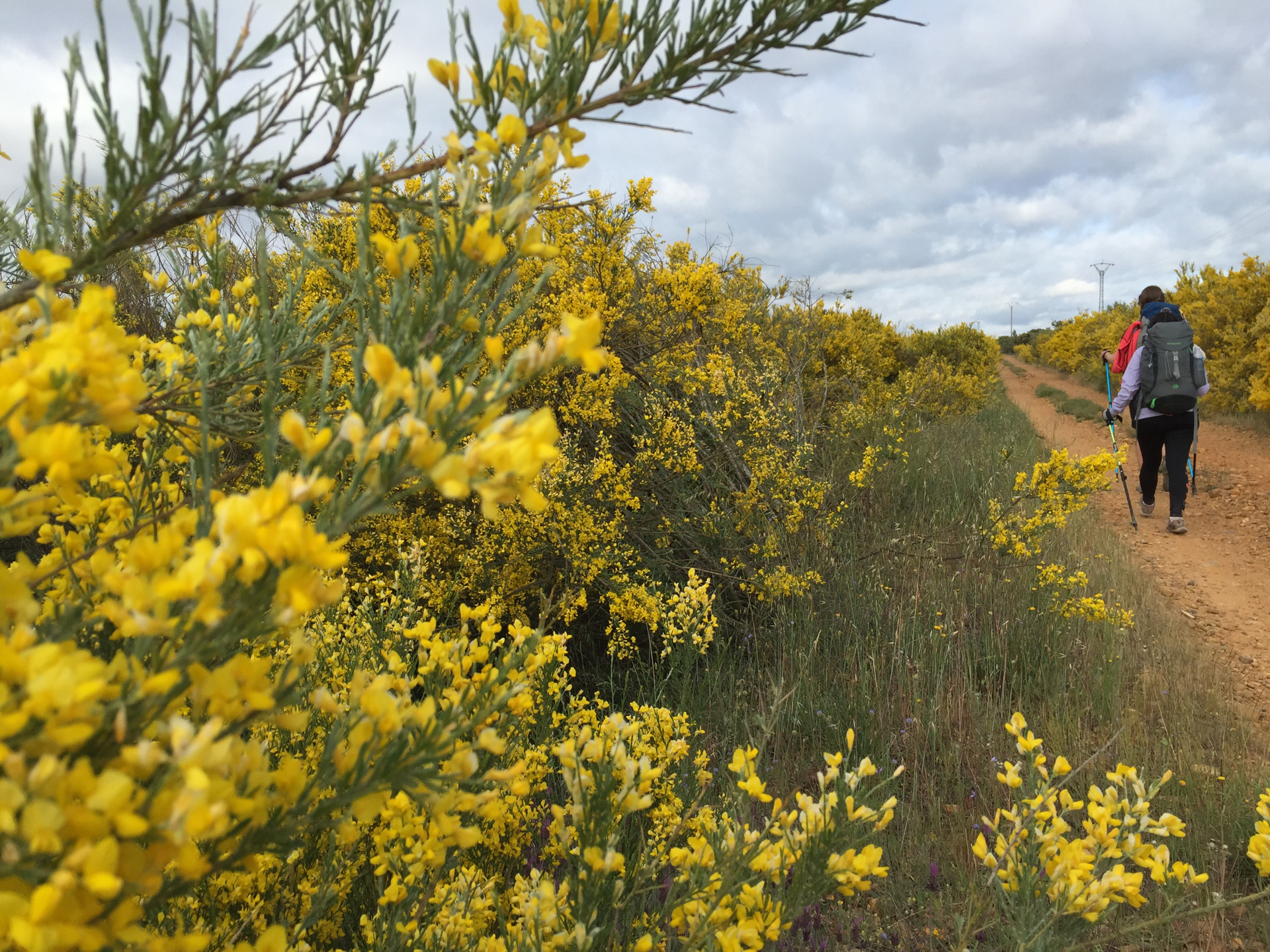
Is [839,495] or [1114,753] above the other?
[839,495]

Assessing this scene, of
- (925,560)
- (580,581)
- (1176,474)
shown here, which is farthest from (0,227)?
(1176,474)

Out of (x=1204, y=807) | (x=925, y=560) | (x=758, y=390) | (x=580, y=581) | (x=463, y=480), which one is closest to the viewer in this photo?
(x=463, y=480)

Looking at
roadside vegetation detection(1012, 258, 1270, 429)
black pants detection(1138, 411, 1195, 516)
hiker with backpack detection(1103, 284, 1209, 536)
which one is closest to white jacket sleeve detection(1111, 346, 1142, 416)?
hiker with backpack detection(1103, 284, 1209, 536)

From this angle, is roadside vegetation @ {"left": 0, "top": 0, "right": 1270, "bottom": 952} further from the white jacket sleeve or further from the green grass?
the white jacket sleeve

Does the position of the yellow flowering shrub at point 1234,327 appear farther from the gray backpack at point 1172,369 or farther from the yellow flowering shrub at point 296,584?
the yellow flowering shrub at point 296,584

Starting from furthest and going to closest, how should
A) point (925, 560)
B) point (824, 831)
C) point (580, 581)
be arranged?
point (925, 560) < point (580, 581) < point (824, 831)

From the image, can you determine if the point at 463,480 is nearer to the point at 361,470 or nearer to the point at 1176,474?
the point at 361,470

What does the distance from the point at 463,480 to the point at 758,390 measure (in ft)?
14.8

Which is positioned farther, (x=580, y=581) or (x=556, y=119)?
(x=580, y=581)

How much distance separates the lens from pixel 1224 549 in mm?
7016

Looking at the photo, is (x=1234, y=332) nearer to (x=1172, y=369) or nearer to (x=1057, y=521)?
(x=1172, y=369)

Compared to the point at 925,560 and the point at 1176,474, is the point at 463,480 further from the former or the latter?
the point at 1176,474

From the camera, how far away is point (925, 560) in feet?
15.2

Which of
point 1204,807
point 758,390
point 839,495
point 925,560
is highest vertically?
point 758,390
